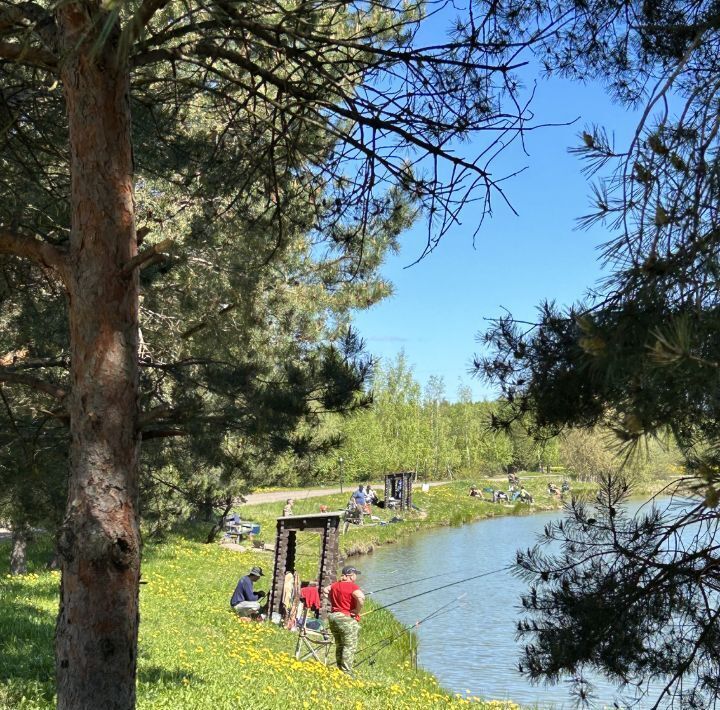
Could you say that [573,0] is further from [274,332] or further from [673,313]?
[274,332]

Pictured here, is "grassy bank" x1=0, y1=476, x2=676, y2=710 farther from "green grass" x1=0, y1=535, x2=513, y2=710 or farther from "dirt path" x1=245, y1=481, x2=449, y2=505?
"dirt path" x1=245, y1=481, x2=449, y2=505

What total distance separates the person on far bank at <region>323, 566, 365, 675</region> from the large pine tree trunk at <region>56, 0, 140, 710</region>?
7.54 m

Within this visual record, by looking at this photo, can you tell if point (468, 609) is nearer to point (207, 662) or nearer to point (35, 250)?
point (207, 662)

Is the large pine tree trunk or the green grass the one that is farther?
the green grass

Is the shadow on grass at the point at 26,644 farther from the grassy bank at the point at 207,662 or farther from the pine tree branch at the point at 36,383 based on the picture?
the pine tree branch at the point at 36,383

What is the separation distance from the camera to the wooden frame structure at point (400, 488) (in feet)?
120

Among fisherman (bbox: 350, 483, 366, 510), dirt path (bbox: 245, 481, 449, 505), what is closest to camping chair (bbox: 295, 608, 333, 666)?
fisherman (bbox: 350, 483, 366, 510)

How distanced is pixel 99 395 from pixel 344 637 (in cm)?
815

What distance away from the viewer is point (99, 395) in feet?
12.9

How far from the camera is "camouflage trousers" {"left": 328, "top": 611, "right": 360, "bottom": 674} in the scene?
1119cm

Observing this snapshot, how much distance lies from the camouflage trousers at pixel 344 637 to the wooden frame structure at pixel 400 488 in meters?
25.0

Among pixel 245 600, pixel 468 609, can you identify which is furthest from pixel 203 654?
pixel 468 609

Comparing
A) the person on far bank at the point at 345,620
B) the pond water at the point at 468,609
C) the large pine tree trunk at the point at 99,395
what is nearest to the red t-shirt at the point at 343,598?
the person on far bank at the point at 345,620

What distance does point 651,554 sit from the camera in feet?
14.3
